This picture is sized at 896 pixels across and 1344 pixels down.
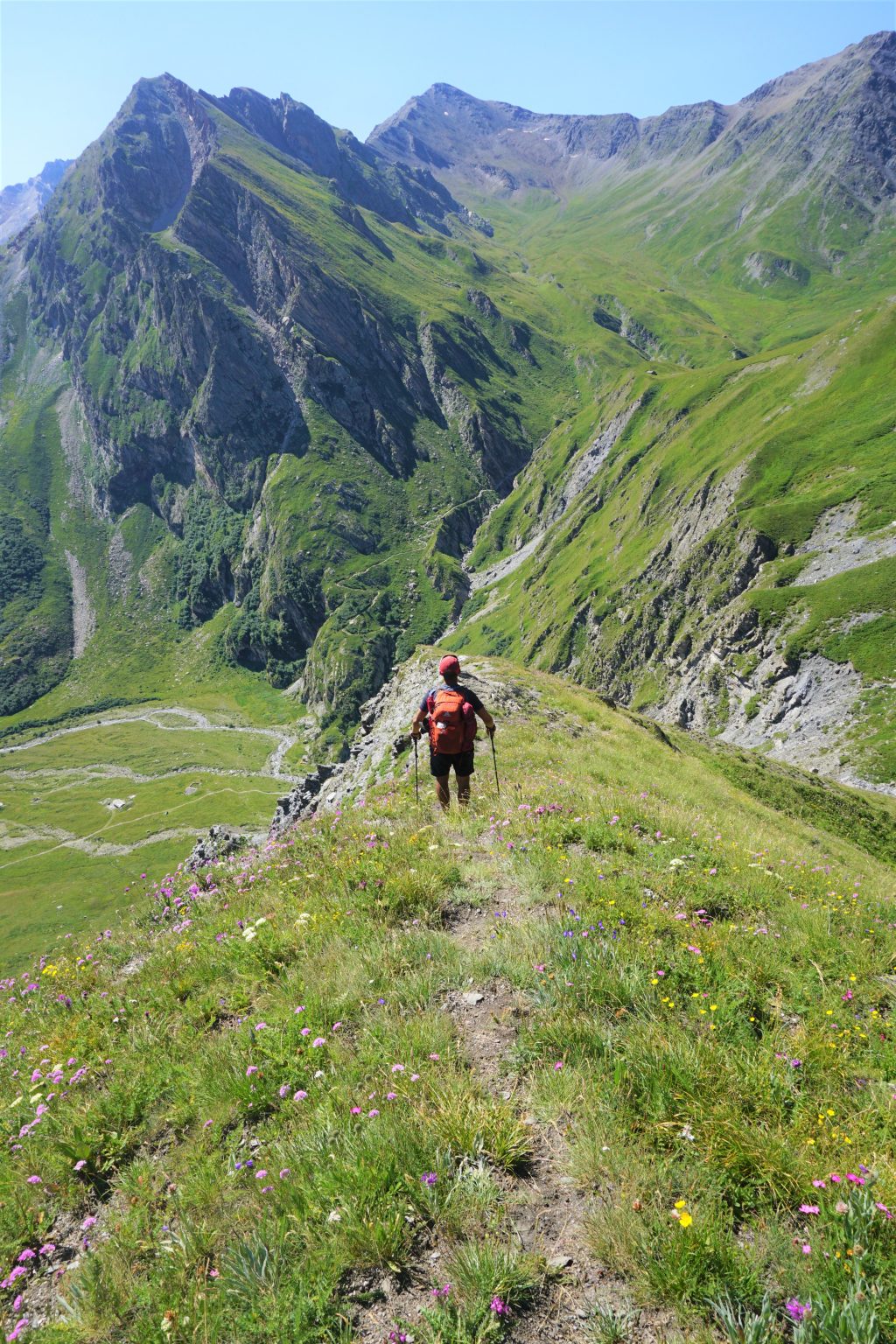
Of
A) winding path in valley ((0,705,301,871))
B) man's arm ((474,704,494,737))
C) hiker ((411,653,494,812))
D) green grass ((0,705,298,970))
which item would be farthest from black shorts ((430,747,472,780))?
winding path in valley ((0,705,301,871))

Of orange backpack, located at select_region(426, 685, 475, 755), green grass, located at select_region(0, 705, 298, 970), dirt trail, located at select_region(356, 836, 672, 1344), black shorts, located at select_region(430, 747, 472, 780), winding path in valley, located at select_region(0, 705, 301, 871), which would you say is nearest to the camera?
dirt trail, located at select_region(356, 836, 672, 1344)

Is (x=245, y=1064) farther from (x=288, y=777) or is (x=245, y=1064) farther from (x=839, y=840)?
(x=288, y=777)

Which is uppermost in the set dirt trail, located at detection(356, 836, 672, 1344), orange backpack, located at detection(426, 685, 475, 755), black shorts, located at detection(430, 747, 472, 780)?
orange backpack, located at detection(426, 685, 475, 755)

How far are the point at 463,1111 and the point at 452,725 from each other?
8247mm

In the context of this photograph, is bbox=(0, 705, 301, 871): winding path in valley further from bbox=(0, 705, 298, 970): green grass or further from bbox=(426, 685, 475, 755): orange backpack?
bbox=(426, 685, 475, 755): orange backpack

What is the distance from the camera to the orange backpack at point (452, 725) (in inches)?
491

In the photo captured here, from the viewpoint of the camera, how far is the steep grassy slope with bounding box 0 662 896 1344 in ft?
11.6

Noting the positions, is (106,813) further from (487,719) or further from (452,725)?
(487,719)

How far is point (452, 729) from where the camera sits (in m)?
12.5

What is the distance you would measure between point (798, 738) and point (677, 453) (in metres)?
93.2

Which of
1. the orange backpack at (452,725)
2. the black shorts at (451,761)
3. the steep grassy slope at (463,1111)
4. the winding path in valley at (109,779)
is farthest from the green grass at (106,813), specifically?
the steep grassy slope at (463,1111)

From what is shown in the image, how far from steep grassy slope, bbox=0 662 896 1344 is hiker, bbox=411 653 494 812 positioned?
3595 mm

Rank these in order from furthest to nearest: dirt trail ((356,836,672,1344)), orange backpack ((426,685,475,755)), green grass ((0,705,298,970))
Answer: green grass ((0,705,298,970)) → orange backpack ((426,685,475,755)) → dirt trail ((356,836,672,1344))

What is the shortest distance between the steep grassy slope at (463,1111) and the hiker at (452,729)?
3.60 metres
